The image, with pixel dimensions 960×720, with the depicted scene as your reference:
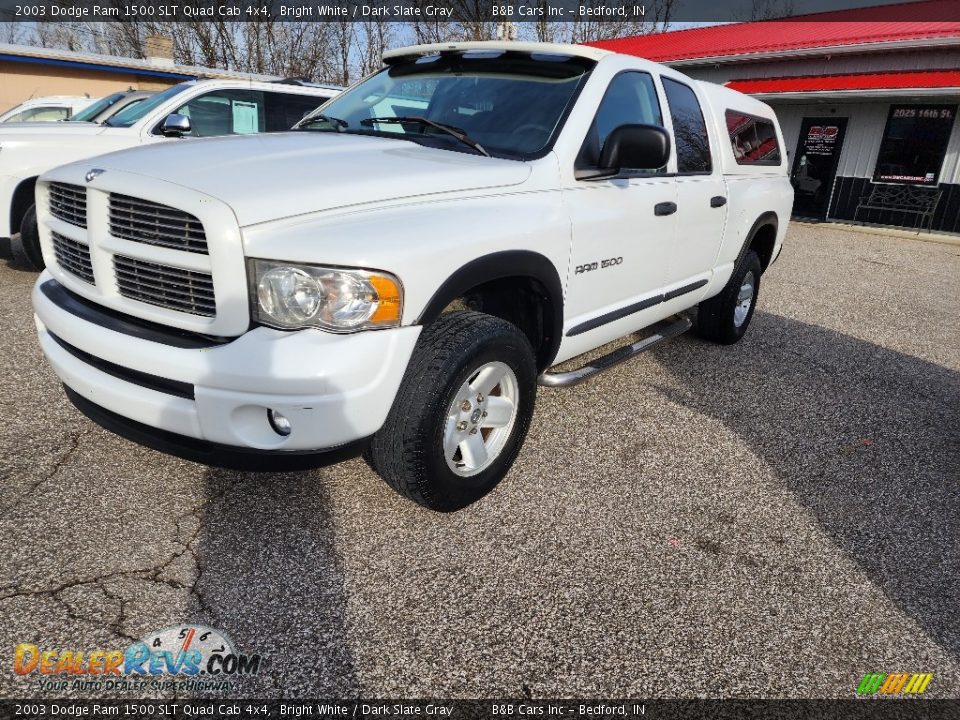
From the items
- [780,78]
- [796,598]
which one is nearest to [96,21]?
[780,78]

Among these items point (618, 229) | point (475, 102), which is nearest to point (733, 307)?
point (618, 229)

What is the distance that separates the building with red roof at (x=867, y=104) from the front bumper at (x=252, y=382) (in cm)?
1573

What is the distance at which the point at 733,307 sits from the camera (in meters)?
5.20

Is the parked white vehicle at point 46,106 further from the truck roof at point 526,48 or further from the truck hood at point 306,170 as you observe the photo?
the truck hood at point 306,170

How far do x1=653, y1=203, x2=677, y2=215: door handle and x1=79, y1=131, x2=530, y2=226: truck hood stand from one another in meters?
1.08

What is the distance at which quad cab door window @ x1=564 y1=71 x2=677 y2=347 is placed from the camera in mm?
3143

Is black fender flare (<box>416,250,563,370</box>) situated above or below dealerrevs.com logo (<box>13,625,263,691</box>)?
above

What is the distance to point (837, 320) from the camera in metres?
6.72

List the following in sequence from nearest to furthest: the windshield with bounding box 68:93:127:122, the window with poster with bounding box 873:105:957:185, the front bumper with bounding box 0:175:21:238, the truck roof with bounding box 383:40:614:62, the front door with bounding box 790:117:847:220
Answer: the truck roof with bounding box 383:40:614:62 → the front bumper with bounding box 0:175:21:238 → the windshield with bounding box 68:93:127:122 → the window with poster with bounding box 873:105:957:185 → the front door with bounding box 790:117:847:220

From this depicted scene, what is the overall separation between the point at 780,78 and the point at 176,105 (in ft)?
49.7

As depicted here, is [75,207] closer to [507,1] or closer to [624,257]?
[624,257]

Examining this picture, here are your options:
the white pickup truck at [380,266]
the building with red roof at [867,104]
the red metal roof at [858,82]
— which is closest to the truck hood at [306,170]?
the white pickup truck at [380,266]
